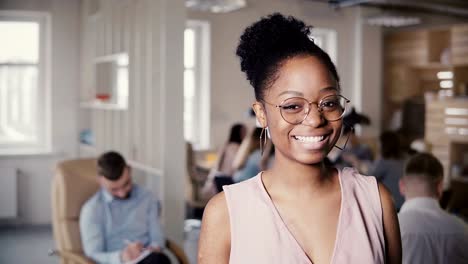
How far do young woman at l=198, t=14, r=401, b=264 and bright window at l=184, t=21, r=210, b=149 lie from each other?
7.03 m

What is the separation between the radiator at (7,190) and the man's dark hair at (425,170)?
6.00 m

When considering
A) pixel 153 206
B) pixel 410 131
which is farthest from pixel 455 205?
pixel 153 206

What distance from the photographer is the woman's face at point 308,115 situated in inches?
51.1

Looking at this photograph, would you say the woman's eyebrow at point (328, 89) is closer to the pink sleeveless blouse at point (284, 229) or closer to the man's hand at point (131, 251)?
the pink sleeveless blouse at point (284, 229)

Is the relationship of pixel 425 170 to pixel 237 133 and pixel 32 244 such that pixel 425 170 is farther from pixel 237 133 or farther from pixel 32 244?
pixel 32 244

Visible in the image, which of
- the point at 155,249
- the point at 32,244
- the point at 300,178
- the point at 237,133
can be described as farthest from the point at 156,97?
the point at 300,178

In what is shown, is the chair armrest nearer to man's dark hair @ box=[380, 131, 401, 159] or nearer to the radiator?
man's dark hair @ box=[380, 131, 401, 159]

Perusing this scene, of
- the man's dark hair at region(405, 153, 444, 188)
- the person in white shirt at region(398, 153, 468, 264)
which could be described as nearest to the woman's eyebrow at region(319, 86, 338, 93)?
the person in white shirt at region(398, 153, 468, 264)

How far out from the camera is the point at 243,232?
1.32m

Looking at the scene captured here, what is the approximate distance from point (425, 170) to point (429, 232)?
382mm

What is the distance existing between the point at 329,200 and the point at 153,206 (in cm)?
295

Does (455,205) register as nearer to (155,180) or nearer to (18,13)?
(155,180)

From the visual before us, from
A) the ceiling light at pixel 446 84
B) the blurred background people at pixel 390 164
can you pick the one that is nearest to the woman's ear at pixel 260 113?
the blurred background people at pixel 390 164

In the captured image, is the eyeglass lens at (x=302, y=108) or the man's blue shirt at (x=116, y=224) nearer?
the eyeglass lens at (x=302, y=108)
